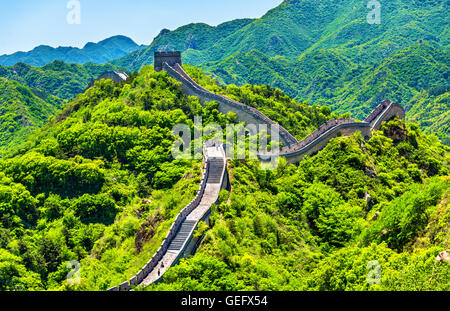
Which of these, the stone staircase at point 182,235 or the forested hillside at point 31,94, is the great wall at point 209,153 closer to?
the stone staircase at point 182,235

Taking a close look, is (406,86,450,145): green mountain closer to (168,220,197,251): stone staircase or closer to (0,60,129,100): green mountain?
(168,220,197,251): stone staircase

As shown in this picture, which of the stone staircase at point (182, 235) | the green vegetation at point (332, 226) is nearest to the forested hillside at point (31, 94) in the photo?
the green vegetation at point (332, 226)

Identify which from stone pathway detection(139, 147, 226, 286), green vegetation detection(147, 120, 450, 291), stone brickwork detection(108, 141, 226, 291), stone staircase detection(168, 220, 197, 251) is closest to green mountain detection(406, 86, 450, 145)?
green vegetation detection(147, 120, 450, 291)

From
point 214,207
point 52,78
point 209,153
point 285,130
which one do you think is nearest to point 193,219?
point 214,207

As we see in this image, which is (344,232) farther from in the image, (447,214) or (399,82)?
(399,82)

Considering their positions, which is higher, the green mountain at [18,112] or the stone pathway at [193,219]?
the green mountain at [18,112]

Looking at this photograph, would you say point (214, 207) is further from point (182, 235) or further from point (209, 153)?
point (209, 153)
